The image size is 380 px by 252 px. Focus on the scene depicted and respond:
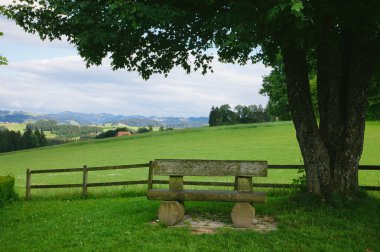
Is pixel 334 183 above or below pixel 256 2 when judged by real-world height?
below

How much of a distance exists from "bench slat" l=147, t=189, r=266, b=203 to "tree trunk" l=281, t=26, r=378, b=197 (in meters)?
2.61

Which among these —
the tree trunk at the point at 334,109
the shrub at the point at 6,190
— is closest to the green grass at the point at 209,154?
the shrub at the point at 6,190

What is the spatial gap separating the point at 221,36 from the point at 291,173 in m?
18.3

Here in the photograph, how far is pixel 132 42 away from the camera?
11.4 m

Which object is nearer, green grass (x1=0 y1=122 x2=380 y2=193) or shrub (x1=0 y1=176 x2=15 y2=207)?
shrub (x1=0 y1=176 x2=15 y2=207)

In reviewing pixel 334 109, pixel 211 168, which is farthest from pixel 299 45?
pixel 211 168

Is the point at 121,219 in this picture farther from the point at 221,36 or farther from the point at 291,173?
the point at 291,173

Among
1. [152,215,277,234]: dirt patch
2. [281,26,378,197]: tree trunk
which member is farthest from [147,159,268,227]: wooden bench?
[281,26,378,197]: tree trunk

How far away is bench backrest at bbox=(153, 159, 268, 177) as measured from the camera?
987 centimetres

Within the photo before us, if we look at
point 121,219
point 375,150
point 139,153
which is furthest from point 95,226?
point 139,153

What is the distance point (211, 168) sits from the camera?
33.3ft

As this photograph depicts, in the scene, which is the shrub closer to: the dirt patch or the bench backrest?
the dirt patch

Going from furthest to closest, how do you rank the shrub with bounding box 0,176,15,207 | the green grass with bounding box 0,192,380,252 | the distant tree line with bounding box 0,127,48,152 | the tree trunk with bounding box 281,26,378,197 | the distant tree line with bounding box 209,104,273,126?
the distant tree line with bounding box 209,104,273,126 < the distant tree line with bounding box 0,127,48,152 < the shrub with bounding box 0,176,15,207 < the tree trunk with bounding box 281,26,378,197 < the green grass with bounding box 0,192,380,252

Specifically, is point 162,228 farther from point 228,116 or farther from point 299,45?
point 228,116
